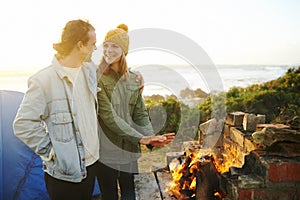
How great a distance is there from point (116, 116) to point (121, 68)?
378 mm

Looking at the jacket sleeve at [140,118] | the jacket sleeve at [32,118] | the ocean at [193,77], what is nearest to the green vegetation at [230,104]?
the ocean at [193,77]

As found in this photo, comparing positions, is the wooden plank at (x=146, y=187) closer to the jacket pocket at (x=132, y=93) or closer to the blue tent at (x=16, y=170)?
the jacket pocket at (x=132, y=93)

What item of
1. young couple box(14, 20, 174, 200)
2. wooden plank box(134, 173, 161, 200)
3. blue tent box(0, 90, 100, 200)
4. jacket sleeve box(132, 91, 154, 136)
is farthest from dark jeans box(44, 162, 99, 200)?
blue tent box(0, 90, 100, 200)

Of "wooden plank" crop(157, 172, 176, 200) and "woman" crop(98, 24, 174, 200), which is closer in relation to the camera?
"woman" crop(98, 24, 174, 200)

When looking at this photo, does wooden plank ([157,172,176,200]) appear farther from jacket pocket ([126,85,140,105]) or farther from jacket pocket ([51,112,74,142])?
jacket pocket ([51,112,74,142])

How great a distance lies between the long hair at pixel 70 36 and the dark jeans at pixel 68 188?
2.54 ft

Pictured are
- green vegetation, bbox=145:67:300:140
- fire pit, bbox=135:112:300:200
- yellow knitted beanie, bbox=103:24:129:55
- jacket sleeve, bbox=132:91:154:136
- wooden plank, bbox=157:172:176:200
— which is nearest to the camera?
fire pit, bbox=135:112:300:200

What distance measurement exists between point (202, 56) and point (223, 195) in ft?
5.32

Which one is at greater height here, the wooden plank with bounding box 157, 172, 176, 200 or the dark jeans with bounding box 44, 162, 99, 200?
the dark jeans with bounding box 44, 162, 99, 200

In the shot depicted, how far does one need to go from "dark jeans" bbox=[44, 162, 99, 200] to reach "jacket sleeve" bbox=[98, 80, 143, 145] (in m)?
0.36

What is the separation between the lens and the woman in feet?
7.63

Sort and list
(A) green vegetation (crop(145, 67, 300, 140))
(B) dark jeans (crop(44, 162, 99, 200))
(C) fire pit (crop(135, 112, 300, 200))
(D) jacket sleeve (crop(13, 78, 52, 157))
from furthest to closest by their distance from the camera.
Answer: (A) green vegetation (crop(145, 67, 300, 140))
(C) fire pit (crop(135, 112, 300, 200))
(B) dark jeans (crop(44, 162, 99, 200))
(D) jacket sleeve (crop(13, 78, 52, 157))

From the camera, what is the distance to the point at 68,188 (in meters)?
1.93

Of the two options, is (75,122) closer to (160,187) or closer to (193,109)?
(160,187)
